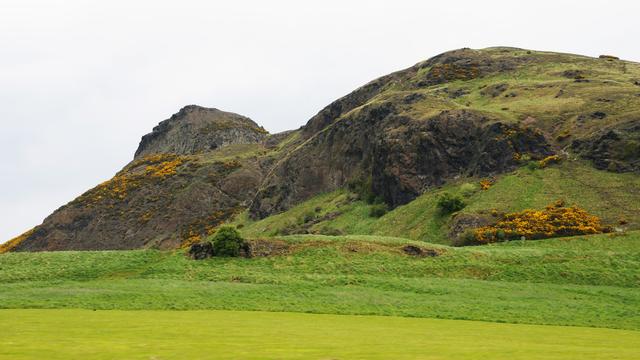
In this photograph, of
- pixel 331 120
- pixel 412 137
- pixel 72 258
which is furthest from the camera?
pixel 331 120

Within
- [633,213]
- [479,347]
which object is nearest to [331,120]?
[633,213]

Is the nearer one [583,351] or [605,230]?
[583,351]

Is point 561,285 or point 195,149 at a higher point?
point 195,149

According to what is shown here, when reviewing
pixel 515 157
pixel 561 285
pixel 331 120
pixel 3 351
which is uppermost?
pixel 331 120

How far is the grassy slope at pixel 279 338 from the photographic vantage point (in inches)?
813

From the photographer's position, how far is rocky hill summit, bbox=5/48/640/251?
292 feet

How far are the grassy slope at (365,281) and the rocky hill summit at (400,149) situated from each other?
100ft

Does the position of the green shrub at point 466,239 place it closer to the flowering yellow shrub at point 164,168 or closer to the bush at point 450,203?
the bush at point 450,203

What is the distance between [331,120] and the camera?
474 feet

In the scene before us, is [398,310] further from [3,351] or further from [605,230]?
[605,230]

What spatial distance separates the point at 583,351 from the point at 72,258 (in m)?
46.1

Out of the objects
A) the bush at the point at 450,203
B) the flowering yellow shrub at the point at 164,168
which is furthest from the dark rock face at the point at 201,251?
the flowering yellow shrub at the point at 164,168

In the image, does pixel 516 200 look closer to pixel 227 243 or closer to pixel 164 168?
pixel 227 243

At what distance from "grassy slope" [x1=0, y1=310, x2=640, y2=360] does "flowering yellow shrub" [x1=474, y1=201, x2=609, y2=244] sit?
3584 centimetres
